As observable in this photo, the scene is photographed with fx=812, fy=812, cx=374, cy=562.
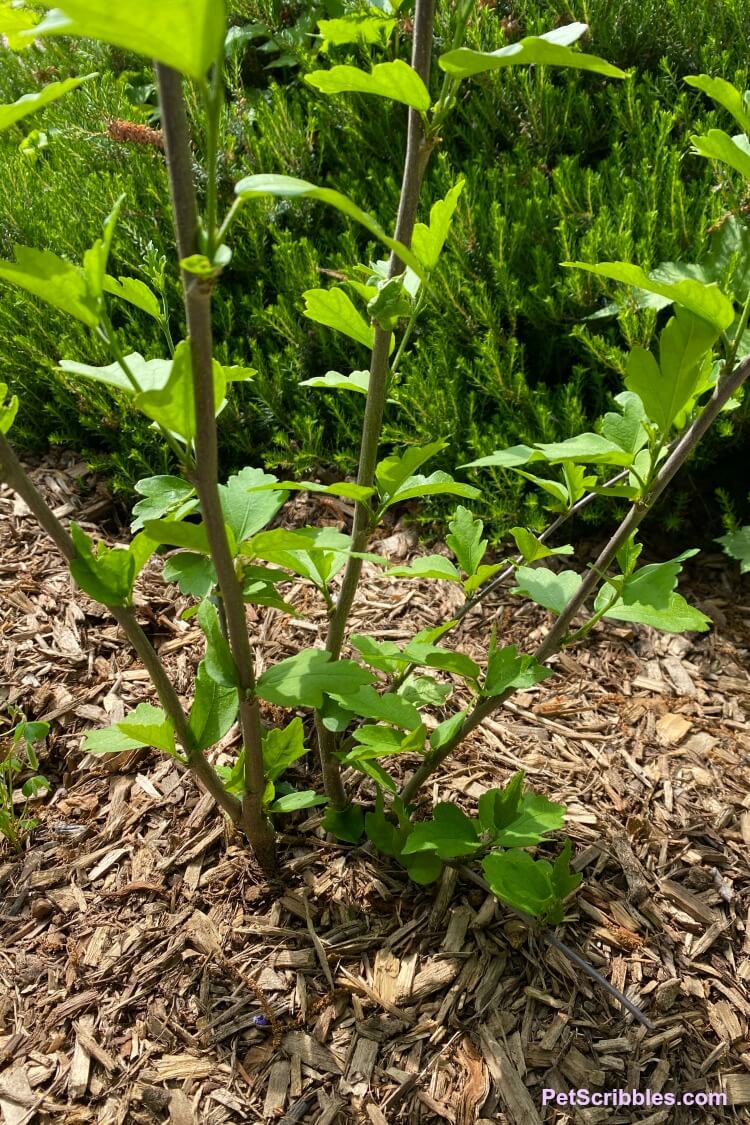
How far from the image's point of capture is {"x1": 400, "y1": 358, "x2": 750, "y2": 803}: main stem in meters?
1.07

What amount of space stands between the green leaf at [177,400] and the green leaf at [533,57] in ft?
1.36

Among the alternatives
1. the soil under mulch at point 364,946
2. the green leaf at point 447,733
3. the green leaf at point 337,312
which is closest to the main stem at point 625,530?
the green leaf at point 447,733

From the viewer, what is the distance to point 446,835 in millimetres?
1450

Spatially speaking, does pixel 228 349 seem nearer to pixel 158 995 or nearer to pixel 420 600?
pixel 420 600

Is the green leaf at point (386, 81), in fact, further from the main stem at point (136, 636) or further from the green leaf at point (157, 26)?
the main stem at point (136, 636)

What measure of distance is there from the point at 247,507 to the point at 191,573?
144mm

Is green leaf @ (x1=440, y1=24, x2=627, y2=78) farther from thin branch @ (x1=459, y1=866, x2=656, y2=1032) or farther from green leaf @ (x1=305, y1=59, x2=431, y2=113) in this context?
thin branch @ (x1=459, y1=866, x2=656, y2=1032)

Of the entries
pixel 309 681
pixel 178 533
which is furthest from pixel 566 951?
pixel 178 533

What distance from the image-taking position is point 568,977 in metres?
1.56

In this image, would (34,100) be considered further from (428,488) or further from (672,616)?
(672,616)

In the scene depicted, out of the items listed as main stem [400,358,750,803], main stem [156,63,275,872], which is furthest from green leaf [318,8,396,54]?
main stem [400,358,750,803]

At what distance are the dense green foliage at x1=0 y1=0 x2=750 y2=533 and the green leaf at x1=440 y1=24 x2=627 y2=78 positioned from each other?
147 cm

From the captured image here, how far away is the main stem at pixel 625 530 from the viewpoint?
1.07 m

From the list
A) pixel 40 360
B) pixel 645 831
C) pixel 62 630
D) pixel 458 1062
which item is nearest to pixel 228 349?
pixel 40 360
